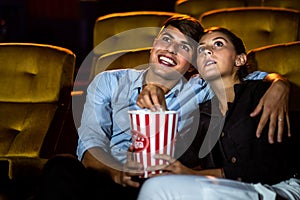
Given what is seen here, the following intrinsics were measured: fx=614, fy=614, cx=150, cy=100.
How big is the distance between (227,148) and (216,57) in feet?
1.07

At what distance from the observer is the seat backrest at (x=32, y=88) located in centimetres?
276

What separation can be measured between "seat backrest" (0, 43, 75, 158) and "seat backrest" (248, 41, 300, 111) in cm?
87

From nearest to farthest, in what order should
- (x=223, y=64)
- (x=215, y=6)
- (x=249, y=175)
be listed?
1. (x=249, y=175)
2. (x=223, y=64)
3. (x=215, y=6)

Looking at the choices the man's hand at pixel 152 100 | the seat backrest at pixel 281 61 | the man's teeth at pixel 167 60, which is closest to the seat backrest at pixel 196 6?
the seat backrest at pixel 281 61

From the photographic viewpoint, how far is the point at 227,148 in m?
2.01

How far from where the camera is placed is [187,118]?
2.26m

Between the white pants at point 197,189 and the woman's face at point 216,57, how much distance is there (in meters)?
0.44

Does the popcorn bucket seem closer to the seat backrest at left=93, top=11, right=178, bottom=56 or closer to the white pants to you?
the white pants

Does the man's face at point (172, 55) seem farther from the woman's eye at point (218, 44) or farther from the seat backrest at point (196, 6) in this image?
the seat backrest at point (196, 6)

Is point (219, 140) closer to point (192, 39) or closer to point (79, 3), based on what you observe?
point (192, 39)

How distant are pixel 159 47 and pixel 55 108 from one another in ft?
2.41

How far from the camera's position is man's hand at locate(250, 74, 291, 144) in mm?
1969

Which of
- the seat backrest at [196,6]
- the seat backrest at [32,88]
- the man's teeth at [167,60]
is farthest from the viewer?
the seat backrest at [196,6]

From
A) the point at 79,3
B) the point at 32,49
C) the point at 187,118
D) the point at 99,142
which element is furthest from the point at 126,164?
the point at 79,3
